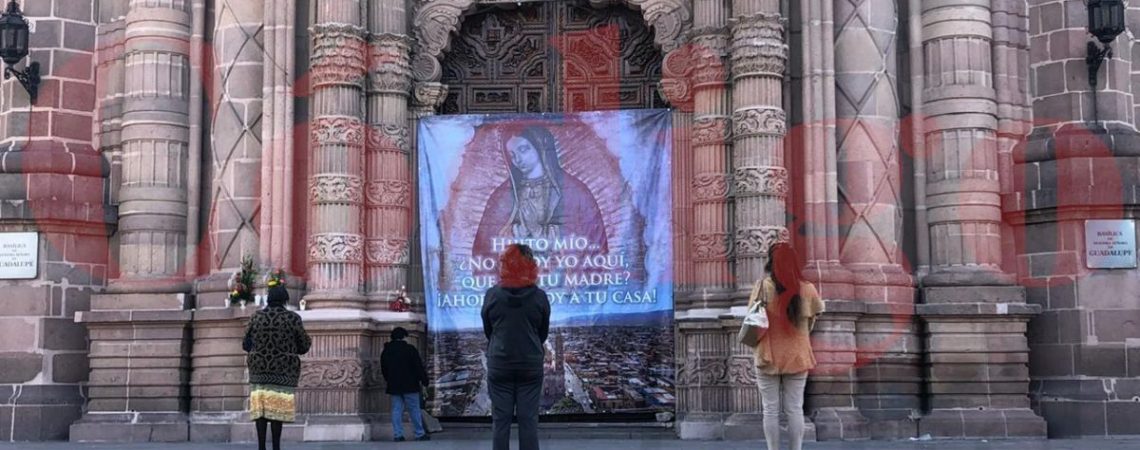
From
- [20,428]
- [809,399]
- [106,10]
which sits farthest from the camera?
[106,10]

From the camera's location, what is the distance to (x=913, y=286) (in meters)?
20.9

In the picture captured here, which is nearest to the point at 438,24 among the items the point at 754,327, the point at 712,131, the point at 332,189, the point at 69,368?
the point at 332,189

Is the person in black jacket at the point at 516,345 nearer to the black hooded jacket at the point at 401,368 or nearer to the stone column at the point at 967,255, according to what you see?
the black hooded jacket at the point at 401,368

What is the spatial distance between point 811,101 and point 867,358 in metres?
3.44

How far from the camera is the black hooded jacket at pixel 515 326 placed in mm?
12797

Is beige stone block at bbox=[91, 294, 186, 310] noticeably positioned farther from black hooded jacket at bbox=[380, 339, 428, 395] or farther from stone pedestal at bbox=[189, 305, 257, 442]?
black hooded jacket at bbox=[380, 339, 428, 395]

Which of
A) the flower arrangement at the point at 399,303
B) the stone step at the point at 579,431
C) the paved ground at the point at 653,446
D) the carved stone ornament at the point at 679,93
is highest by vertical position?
the carved stone ornament at the point at 679,93

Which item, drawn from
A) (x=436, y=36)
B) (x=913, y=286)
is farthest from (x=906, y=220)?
(x=436, y=36)

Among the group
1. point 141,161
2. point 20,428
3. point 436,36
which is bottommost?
point 20,428

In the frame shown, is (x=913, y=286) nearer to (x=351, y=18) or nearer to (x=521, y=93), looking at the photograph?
(x=521, y=93)

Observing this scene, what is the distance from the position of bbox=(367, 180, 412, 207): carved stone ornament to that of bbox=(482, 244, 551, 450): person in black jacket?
788 cm

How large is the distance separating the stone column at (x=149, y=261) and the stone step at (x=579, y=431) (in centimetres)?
364

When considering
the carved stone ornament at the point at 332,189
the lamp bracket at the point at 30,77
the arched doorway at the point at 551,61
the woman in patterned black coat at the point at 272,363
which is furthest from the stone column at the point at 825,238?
the lamp bracket at the point at 30,77

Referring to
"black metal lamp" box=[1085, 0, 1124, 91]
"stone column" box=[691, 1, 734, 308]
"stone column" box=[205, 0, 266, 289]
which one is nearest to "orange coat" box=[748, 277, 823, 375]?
"stone column" box=[691, 1, 734, 308]
